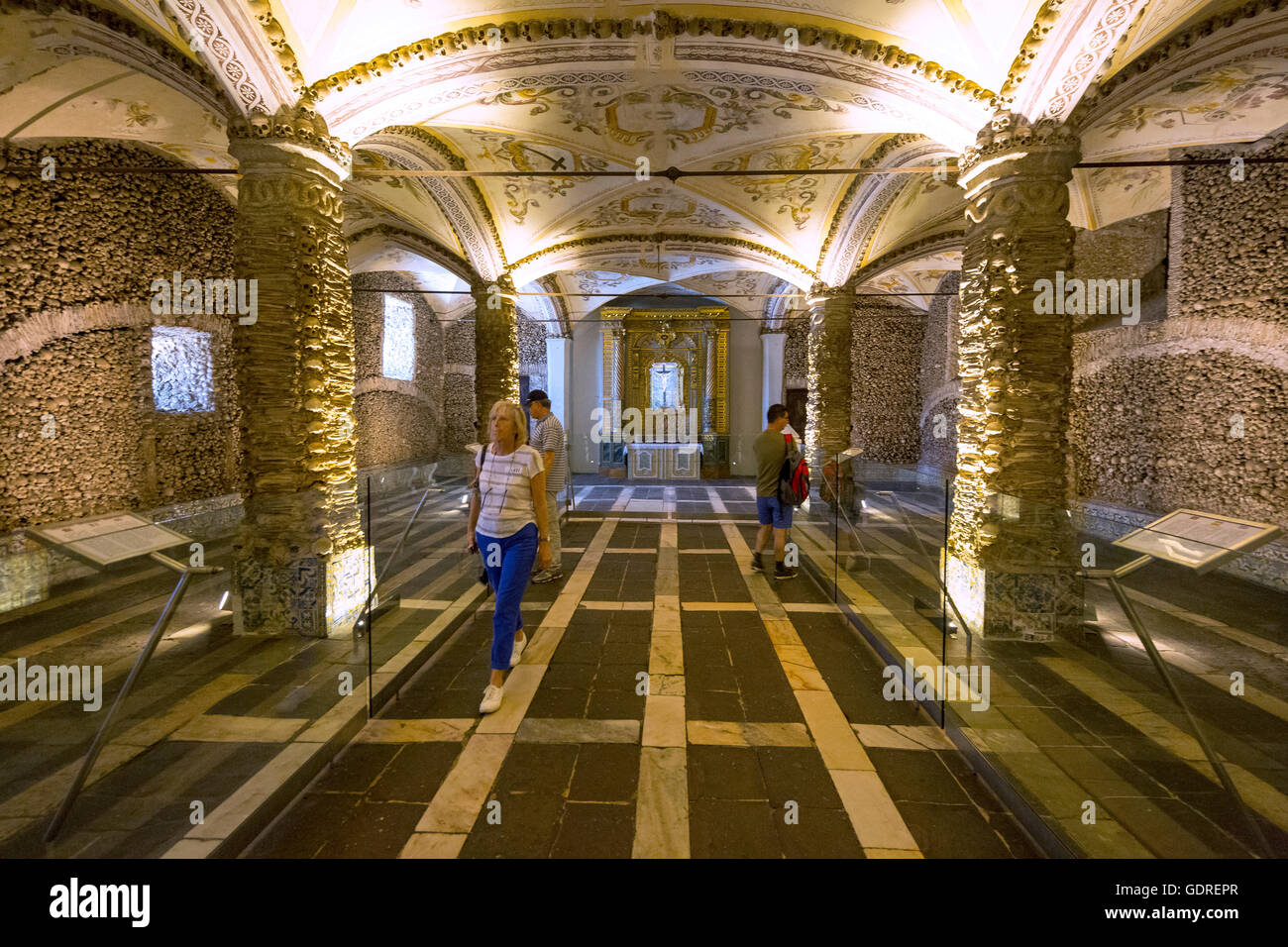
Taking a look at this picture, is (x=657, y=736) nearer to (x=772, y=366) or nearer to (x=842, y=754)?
(x=842, y=754)

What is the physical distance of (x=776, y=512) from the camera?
612cm

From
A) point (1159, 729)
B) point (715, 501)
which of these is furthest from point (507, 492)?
point (715, 501)

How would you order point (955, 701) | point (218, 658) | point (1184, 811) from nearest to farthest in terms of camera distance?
point (1184, 811) → point (955, 701) → point (218, 658)

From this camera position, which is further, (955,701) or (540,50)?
(540,50)

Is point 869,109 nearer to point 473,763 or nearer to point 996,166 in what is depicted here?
point 996,166

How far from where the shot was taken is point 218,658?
4000mm

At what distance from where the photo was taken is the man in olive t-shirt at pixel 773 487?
584cm

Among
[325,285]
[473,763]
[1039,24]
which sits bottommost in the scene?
[473,763]

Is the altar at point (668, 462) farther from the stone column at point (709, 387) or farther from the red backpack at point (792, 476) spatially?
the red backpack at point (792, 476)

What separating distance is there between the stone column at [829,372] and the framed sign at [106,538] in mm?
9588

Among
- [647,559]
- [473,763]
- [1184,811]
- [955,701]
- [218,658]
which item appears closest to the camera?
[1184,811]

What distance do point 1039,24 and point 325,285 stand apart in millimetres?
5693

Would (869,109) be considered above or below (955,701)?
above

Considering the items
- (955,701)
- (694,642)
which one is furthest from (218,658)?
(955,701)
